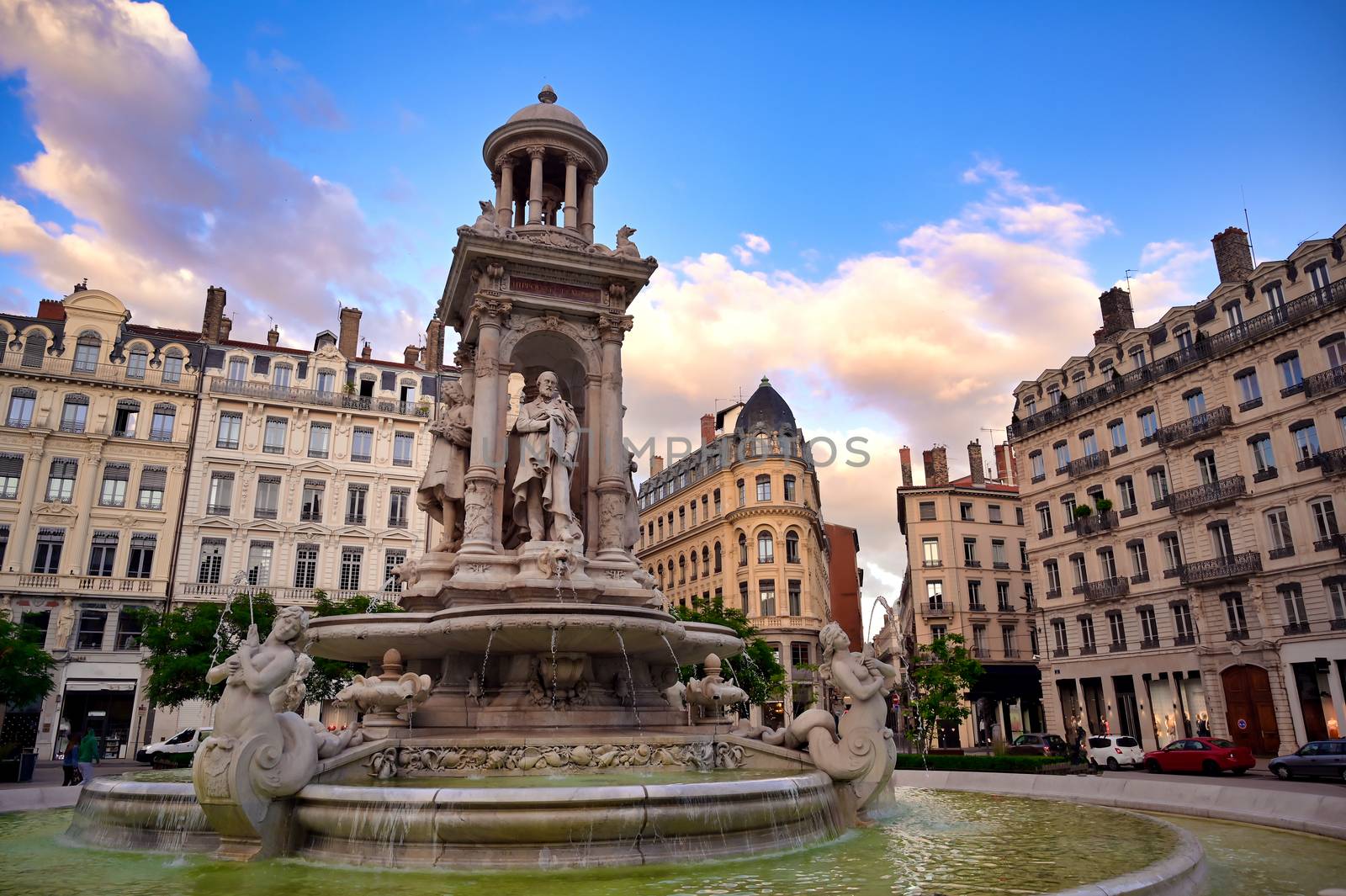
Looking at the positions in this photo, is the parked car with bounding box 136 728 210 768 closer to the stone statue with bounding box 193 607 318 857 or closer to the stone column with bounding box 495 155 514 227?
the stone column with bounding box 495 155 514 227

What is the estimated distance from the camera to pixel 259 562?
161 ft

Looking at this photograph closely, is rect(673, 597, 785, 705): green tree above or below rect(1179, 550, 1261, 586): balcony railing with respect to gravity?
below

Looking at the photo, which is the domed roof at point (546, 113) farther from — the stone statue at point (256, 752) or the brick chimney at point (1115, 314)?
the brick chimney at point (1115, 314)

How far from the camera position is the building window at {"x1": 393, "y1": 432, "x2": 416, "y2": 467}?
5394 cm

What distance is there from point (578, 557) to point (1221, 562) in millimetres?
38234

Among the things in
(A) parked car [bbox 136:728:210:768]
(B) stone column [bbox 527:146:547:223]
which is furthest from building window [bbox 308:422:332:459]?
(B) stone column [bbox 527:146:547:223]

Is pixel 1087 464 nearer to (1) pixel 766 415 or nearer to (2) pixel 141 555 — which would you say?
(1) pixel 766 415

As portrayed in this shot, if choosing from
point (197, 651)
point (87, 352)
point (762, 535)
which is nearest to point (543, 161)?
point (197, 651)

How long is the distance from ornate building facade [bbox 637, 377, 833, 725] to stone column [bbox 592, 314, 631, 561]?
4411cm

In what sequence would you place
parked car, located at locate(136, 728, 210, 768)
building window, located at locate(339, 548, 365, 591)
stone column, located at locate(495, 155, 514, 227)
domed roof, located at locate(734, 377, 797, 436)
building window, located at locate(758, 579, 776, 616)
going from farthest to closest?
1. domed roof, located at locate(734, 377, 797, 436)
2. building window, located at locate(758, 579, 776, 616)
3. building window, located at locate(339, 548, 365, 591)
4. parked car, located at locate(136, 728, 210, 768)
5. stone column, located at locate(495, 155, 514, 227)

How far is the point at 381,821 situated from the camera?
7426 millimetres

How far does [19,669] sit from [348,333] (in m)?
29.6

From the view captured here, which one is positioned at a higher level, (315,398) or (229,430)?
(315,398)

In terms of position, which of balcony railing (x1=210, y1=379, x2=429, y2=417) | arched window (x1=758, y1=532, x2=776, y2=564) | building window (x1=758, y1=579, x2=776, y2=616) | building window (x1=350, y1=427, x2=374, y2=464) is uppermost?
balcony railing (x1=210, y1=379, x2=429, y2=417)
